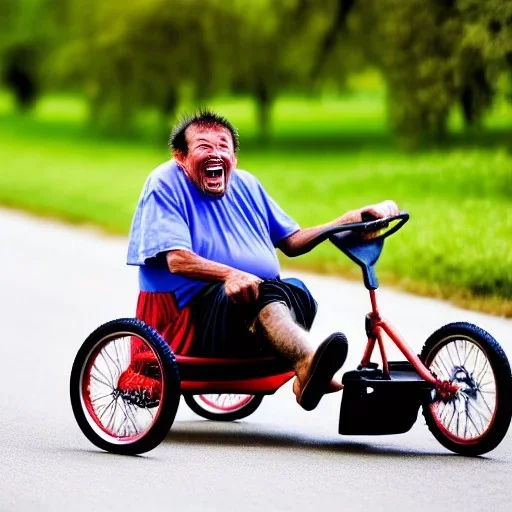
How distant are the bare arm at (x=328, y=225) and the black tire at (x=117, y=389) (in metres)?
0.88

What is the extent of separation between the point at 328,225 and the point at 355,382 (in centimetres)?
76

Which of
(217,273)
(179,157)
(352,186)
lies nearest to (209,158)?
(179,157)

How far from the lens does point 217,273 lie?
6.54 metres

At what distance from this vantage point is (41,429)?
7.27 m

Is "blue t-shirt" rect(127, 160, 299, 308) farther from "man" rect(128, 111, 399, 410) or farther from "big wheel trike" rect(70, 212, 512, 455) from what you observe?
"big wheel trike" rect(70, 212, 512, 455)

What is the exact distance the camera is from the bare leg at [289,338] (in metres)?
6.30

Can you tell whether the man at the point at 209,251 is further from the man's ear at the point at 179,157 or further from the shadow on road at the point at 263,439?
the shadow on road at the point at 263,439

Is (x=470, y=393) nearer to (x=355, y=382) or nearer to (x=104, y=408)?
(x=355, y=382)

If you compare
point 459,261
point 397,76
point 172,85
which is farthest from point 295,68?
point 459,261

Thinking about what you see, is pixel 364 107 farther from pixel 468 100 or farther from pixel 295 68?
pixel 468 100

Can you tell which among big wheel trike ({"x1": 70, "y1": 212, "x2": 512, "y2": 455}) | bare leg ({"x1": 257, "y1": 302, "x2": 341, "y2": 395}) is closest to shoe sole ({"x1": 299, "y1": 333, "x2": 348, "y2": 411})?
bare leg ({"x1": 257, "y1": 302, "x2": 341, "y2": 395})

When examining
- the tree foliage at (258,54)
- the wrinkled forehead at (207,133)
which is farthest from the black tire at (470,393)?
the tree foliage at (258,54)

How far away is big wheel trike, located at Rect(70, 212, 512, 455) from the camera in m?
6.32

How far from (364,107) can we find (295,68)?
39.0m
